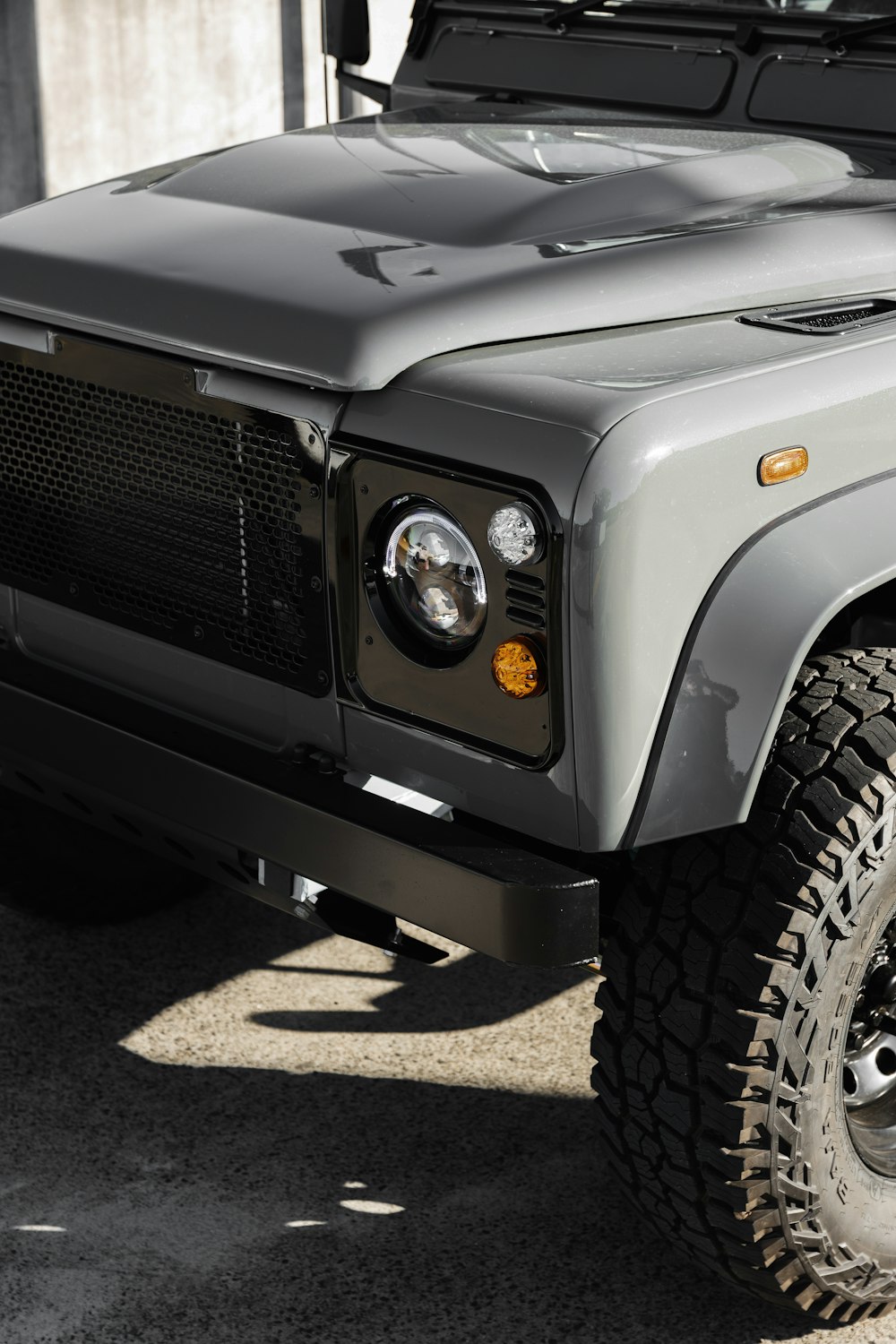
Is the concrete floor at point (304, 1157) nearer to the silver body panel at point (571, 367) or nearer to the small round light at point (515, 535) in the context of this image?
the silver body panel at point (571, 367)

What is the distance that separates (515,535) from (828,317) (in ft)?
2.46

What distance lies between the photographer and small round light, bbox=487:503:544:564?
2072 mm

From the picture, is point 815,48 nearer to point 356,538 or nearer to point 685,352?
point 685,352

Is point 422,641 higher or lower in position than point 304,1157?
higher

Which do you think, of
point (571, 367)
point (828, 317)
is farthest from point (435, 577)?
point (828, 317)

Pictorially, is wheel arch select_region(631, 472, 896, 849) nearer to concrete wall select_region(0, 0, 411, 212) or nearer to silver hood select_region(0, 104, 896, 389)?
silver hood select_region(0, 104, 896, 389)

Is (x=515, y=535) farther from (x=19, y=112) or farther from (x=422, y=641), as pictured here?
(x=19, y=112)

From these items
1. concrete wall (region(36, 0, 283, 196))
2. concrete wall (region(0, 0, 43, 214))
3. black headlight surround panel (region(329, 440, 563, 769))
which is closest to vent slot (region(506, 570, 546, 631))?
black headlight surround panel (region(329, 440, 563, 769))

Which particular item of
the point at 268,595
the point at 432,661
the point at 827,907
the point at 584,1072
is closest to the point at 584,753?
the point at 432,661

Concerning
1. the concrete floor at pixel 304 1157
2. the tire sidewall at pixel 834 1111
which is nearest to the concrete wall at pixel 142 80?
the concrete floor at pixel 304 1157

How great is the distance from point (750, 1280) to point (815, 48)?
227 cm

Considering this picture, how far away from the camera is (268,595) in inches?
94.5

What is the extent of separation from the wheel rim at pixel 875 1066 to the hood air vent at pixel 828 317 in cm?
90

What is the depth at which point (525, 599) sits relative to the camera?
6.90ft
